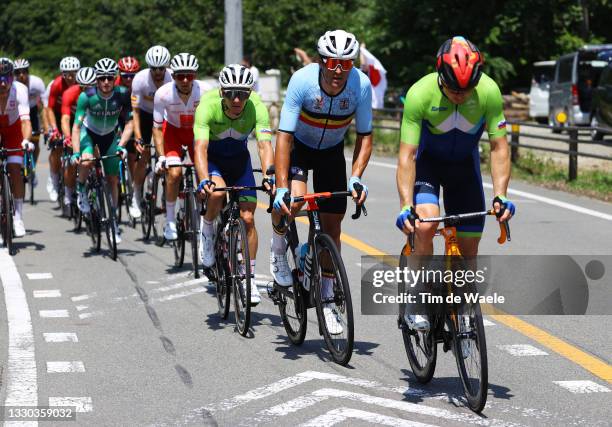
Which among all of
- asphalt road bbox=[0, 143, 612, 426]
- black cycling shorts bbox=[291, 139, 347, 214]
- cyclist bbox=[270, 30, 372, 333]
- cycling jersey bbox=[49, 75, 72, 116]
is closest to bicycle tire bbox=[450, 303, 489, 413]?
asphalt road bbox=[0, 143, 612, 426]

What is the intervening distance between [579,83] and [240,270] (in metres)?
23.5

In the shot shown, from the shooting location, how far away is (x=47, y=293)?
10.9 meters

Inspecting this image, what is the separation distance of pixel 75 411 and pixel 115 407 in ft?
0.72

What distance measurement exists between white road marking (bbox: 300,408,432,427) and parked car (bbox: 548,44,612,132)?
24826mm

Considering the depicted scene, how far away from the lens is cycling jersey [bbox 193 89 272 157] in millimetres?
9531

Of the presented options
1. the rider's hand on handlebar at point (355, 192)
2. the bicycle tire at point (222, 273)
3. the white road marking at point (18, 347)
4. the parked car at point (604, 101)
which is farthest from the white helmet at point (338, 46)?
the parked car at point (604, 101)

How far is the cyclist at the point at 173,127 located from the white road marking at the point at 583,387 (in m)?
5.57

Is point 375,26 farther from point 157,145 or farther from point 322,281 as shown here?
point 322,281

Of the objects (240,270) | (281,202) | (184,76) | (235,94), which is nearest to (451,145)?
(281,202)

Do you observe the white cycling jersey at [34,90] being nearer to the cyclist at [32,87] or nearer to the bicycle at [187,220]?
the cyclist at [32,87]

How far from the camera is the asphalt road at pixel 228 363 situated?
6.75 m

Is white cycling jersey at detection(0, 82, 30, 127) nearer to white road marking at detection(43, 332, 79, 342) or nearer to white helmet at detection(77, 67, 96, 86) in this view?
white helmet at detection(77, 67, 96, 86)

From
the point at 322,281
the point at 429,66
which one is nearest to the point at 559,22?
the point at 429,66

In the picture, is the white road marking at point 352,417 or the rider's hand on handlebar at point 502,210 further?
the rider's hand on handlebar at point 502,210
